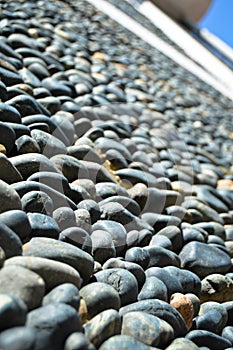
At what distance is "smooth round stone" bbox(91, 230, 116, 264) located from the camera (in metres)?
0.77

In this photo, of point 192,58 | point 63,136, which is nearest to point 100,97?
point 63,136

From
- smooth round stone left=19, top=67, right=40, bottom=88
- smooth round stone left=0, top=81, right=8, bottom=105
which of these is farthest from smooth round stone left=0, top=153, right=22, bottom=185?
smooth round stone left=19, top=67, right=40, bottom=88

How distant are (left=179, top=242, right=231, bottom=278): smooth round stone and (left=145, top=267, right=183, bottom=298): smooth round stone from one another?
0.41 feet

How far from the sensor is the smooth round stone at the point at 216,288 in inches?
34.2

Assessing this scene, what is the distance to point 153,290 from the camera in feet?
2.39

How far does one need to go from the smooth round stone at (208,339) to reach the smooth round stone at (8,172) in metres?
0.38

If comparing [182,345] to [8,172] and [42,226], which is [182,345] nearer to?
[42,226]

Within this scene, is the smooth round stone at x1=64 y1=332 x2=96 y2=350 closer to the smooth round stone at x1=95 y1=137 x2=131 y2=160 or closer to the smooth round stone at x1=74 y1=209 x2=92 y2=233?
the smooth round stone at x1=74 y1=209 x2=92 y2=233

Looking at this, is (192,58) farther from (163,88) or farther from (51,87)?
(51,87)

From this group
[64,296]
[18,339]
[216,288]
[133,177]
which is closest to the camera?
[18,339]

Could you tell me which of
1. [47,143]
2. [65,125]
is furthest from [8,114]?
[65,125]

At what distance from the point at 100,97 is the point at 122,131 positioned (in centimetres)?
21

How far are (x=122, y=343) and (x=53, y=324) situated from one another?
0.10 meters

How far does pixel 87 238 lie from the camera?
0.76 metres
